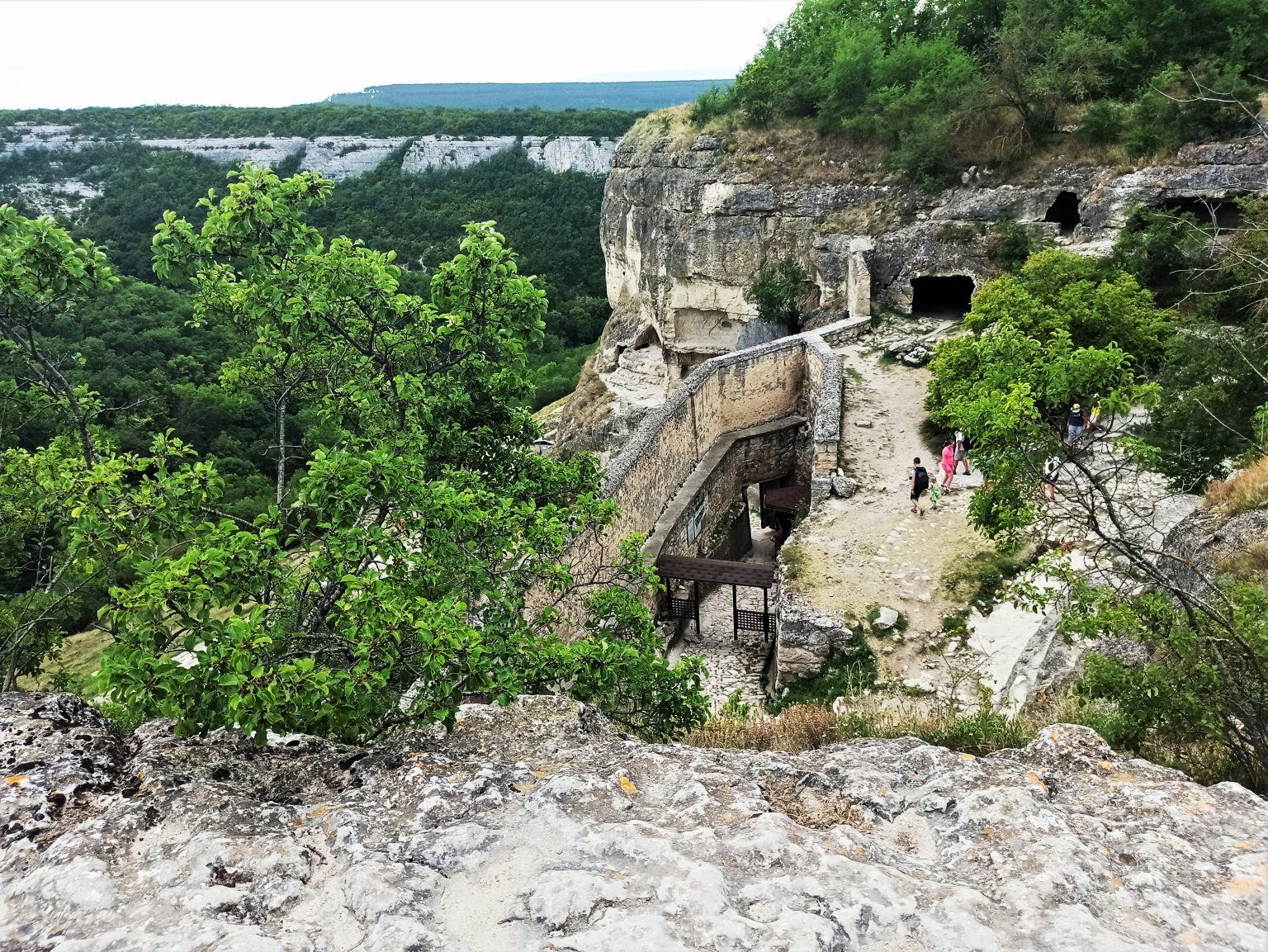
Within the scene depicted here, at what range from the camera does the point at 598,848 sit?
2.56 meters

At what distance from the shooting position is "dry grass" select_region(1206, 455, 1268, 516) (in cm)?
627

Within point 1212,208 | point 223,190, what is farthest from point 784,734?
point 223,190

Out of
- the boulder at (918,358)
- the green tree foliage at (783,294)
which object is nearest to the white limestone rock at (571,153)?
the green tree foliage at (783,294)

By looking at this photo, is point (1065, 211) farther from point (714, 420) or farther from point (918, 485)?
point (918, 485)

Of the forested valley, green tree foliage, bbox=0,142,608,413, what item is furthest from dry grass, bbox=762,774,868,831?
green tree foliage, bbox=0,142,608,413

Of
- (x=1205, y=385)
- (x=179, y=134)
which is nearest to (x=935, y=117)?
(x=1205, y=385)

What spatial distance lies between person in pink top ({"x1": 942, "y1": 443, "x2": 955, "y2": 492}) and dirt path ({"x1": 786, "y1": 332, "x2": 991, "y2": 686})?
0.47 ft

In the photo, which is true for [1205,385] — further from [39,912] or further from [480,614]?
[39,912]

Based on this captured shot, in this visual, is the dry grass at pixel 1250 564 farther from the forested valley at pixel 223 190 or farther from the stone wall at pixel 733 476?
the forested valley at pixel 223 190

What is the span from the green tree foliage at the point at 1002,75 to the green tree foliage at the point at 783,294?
356 cm

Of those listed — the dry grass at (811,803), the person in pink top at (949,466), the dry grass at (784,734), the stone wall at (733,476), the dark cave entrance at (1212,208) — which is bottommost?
the stone wall at (733,476)

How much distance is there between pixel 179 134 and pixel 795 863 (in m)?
75.8

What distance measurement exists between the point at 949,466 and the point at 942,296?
10350mm

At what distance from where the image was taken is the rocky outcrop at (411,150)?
2514 inches
